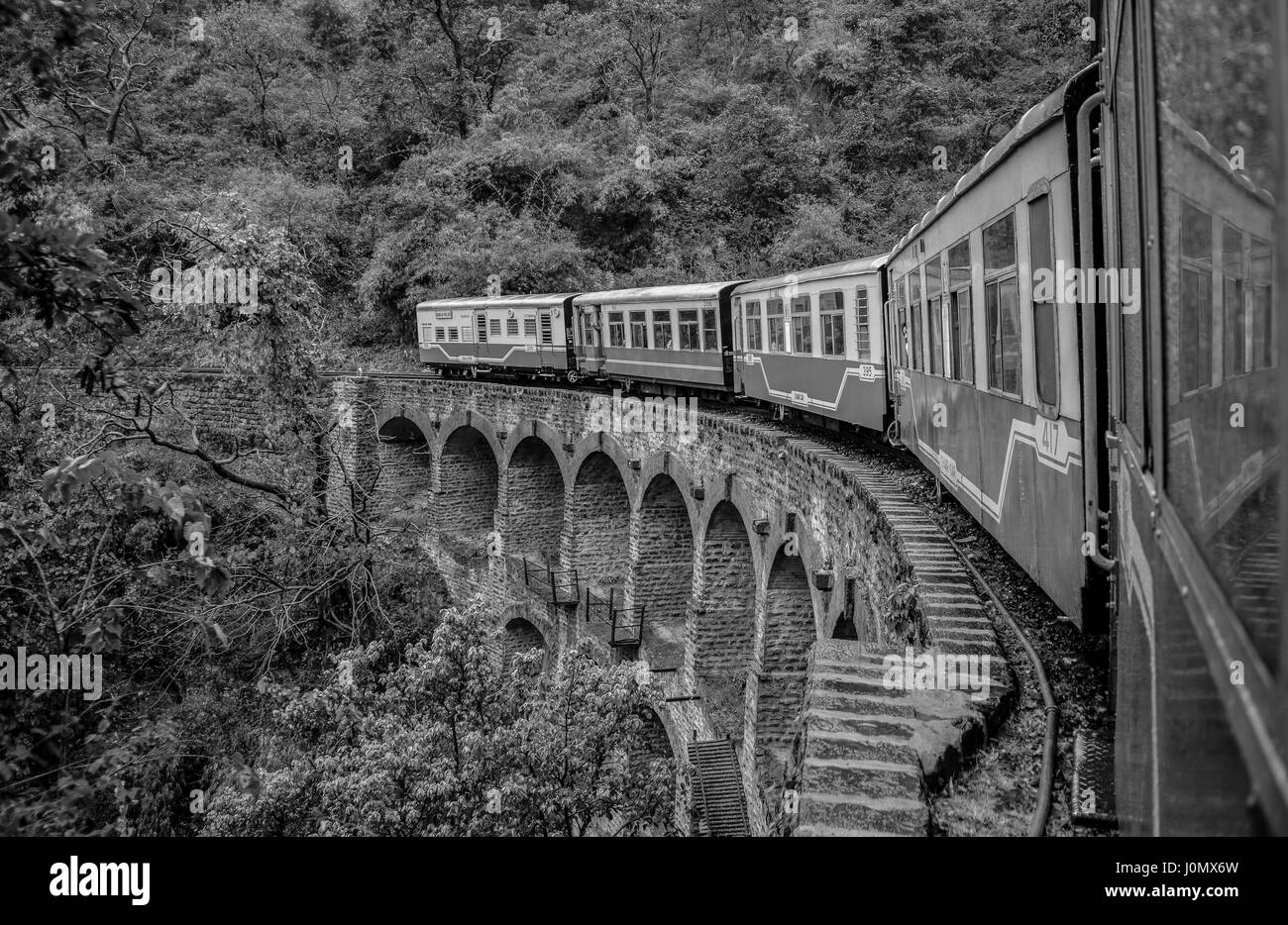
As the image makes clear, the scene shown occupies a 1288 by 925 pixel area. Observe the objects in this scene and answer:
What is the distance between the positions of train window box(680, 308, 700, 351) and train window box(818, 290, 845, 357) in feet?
16.8

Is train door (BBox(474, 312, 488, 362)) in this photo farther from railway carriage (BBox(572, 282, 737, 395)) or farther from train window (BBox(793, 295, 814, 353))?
train window (BBox(793, 295, 814, 353))

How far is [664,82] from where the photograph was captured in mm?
36750

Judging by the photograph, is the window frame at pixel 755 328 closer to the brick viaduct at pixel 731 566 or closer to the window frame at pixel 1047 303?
the brick viaduct at pixel 731 566

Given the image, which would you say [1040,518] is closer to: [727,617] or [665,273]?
[727,617]

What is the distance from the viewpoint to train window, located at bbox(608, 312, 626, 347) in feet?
66.7

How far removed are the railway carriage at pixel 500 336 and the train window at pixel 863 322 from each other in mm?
11673

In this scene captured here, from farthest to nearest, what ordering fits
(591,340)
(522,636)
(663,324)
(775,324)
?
(522,636) < (591,340) < (663,324) < (775,324)

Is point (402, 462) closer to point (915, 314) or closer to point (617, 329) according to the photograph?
point (617, 329)

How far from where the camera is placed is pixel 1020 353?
5043mm

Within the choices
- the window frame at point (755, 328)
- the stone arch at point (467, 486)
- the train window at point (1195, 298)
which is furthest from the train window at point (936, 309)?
the stone arch at point (467, 486)

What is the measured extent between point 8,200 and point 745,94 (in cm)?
2590

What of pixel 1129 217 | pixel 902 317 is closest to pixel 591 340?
pixel 902 317

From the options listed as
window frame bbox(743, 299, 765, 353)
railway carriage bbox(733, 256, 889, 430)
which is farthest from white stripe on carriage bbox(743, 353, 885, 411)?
window frame bbox(743, 299, 765, 353)

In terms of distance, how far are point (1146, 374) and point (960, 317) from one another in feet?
14.3
